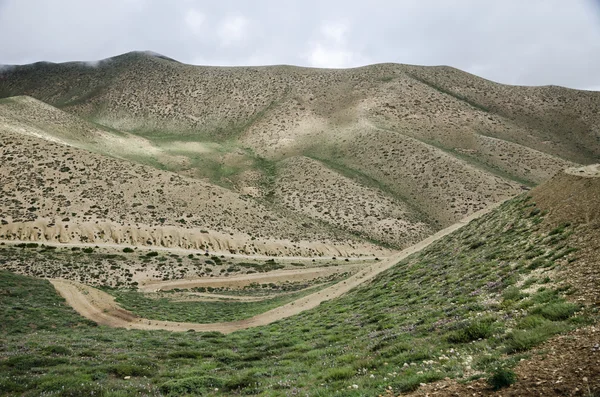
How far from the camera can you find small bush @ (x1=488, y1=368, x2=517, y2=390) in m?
6.85

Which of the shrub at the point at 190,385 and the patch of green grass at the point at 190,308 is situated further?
the patch of green grass at the point at 190,308

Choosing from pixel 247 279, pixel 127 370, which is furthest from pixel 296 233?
pixel 127 370

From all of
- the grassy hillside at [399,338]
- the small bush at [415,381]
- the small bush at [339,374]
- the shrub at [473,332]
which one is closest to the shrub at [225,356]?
the grassy hillside at [399,338]

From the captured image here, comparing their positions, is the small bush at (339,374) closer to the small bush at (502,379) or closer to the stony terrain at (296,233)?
the stony terrain at (296,233)

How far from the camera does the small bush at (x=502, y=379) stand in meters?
6.85

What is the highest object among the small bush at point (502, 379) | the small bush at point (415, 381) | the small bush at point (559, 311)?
the small bush at point (559, 311)

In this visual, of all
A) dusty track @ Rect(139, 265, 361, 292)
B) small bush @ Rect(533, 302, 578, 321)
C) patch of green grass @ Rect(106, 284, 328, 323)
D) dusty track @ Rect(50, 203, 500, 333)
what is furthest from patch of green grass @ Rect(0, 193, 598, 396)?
dusty track @ Rect(139, 265, 361, 292)

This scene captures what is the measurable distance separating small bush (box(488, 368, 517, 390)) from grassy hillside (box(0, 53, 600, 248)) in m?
73.8

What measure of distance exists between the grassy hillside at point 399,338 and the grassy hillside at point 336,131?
58660 millimetres

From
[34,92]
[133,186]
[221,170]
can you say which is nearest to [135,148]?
[221,170]

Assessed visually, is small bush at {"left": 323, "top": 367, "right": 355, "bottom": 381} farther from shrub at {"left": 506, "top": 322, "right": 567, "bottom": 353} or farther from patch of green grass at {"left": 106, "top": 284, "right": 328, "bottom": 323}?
patch of green grass at {"left": 106, "top": 284, "right": 328, "bottom": 323}

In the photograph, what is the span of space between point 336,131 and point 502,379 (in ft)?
398

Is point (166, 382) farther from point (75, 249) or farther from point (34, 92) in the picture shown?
point (34, 92)

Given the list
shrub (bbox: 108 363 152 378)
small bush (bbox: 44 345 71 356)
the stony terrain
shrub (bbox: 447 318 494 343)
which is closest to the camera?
shrub (bbox: 447 318 494 343)
